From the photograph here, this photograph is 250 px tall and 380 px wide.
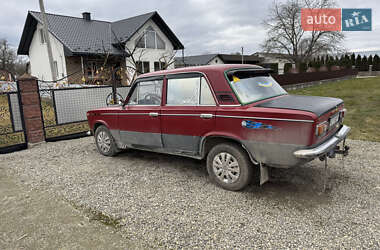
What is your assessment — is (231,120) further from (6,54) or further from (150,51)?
(6,54)

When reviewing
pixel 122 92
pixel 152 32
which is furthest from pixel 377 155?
pixel 152 32

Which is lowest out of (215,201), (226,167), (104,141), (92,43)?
(215,201)

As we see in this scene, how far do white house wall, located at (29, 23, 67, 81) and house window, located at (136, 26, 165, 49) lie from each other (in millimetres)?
6851

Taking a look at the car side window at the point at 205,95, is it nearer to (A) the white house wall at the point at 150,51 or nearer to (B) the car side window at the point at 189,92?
(B) the car side window at the point at 189,92

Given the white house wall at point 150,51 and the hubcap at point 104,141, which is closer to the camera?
the hubcap at point 104,141

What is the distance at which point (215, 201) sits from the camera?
144 inches

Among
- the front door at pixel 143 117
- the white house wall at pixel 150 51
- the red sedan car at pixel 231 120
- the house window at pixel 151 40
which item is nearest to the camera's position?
the red sedan car at pixel 231 120

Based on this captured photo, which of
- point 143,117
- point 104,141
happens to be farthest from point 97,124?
point 143,117

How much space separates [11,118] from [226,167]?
630 cm

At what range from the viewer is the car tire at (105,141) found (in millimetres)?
5795

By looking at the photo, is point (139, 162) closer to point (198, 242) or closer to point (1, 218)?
point (1, 218)

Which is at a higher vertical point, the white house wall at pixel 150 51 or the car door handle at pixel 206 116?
the white house wall at pixel 150 51

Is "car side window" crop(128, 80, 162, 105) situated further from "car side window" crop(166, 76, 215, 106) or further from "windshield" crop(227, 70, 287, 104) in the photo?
"windshield" crop(227, 70, 287, 104)

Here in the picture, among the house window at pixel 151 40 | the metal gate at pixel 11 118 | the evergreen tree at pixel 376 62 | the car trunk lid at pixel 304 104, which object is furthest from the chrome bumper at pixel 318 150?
the evergreen tree at pixel 376 62
